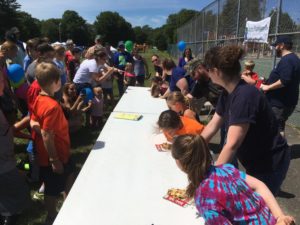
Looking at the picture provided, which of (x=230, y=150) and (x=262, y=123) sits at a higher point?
(x=262, y=123)

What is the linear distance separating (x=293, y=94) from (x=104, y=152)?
2.90 m

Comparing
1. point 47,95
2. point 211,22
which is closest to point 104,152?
point 47,95

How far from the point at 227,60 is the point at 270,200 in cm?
80

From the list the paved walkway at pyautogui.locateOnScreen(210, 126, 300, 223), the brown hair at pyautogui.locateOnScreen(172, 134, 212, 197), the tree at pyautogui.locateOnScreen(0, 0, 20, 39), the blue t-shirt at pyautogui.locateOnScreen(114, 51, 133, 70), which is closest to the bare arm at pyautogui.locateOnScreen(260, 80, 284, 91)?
the paved walkway at pyautogui.locateOnScreen(210, 126, 300, 223)

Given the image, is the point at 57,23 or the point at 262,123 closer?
the point at 262,123

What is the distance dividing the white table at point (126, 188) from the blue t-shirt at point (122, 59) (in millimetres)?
5878

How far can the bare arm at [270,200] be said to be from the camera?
5.21 ft

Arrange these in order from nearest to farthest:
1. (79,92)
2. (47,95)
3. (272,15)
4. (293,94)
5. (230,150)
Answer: (230,150) < (47,95) < (293,94) < (79,92) < (272,15)

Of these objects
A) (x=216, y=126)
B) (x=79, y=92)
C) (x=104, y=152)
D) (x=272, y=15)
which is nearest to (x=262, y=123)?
(x=216, y=126)

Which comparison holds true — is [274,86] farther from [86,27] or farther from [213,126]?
[86,27]

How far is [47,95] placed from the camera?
8.55 feet

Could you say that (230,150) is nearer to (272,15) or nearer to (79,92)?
(79,92)

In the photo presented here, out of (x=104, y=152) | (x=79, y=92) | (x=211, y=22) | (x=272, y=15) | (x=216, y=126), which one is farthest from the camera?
(x=211, y=22)

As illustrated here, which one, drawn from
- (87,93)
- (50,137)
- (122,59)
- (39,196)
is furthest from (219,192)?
(122,59)
